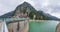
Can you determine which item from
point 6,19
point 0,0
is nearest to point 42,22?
point 6,19

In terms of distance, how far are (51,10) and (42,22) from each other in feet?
0.57

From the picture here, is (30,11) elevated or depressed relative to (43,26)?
elevated

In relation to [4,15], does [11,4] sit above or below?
above

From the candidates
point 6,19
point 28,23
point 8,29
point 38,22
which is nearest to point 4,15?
point 6,19

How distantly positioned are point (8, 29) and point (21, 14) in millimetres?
220

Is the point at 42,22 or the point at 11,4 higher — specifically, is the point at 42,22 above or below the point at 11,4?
below

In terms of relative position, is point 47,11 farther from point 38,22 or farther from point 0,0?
point 0,0

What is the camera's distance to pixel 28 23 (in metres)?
1.49

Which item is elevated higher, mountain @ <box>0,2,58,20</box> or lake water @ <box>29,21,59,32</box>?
mountain @ <box>0,2,58,20</box>

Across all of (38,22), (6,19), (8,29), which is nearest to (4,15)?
(6,19)

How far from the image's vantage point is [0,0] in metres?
1.48

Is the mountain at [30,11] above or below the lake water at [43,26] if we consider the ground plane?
above

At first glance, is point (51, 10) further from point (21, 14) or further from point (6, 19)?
point (6, 19)

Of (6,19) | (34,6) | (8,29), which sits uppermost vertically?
(34,6)
